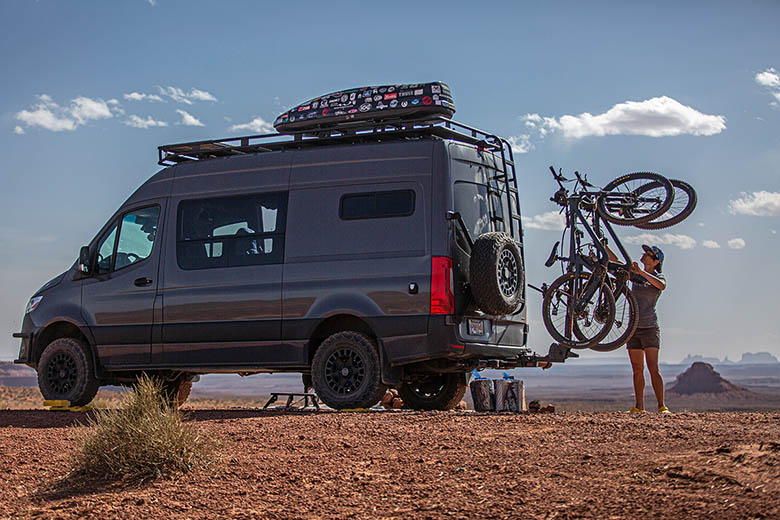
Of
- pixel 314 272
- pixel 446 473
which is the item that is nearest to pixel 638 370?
pixel 314 272

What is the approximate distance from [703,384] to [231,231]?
79.7m

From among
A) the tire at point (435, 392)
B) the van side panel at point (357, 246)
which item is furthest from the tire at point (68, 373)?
the tire at point (435, 392)

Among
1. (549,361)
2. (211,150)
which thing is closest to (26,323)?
(211,150)

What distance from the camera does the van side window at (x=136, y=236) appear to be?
486 inches

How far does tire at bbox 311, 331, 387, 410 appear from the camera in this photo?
10.6 m

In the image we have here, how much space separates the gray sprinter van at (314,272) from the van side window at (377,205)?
1 cm

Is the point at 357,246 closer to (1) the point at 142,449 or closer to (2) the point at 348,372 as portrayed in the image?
(2) the point at 348,372

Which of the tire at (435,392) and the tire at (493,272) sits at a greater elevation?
the tire at (493,272)

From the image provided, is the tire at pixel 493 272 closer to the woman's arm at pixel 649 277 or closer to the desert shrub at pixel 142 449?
the woman's arm at pixel 649 277

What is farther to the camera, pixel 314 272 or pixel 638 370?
pixel 638 370

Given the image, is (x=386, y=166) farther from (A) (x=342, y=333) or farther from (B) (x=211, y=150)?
(B) (x=211, y=150)

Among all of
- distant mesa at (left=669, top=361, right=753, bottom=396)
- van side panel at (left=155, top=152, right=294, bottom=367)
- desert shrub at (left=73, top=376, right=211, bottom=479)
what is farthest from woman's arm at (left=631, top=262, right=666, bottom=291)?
distant mesa at (left=669, top=361, right=753, bottom=396)

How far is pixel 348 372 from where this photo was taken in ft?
→ 35.5

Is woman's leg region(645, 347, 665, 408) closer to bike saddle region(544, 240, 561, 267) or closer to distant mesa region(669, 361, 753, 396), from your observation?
bike saddle region(544, 240, 561, 267)
